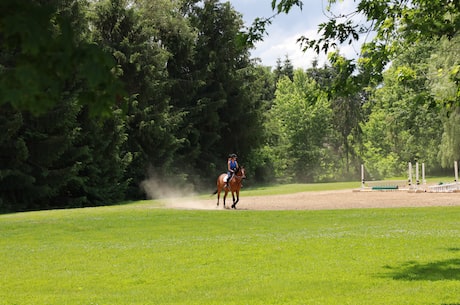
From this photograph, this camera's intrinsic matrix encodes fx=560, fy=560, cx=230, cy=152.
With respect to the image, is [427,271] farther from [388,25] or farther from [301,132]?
[301,132]

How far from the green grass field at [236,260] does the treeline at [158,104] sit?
3.27 metres

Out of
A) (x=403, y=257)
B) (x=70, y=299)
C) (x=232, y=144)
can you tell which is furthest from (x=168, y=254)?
(x=232, y=144)

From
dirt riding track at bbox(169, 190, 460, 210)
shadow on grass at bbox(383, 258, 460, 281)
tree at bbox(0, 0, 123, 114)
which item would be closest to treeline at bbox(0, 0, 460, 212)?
tree at bbox(0, 0, 123, 114)

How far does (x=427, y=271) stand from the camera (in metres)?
10.1

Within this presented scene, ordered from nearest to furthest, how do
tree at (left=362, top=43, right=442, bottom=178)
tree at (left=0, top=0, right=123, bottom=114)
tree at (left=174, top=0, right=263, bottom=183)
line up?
1. tree at (left=0, top=0, right=123, bottom=114)
2. tree at (left=174, top=0, right=263, bottom=183)
3. tree at (left=362, top=43, right=442, bottom=178)

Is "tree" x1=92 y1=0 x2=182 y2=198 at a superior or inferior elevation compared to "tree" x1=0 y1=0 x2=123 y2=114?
superior

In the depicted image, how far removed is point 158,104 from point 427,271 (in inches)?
1456

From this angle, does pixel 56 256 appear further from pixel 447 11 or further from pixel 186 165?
pixel 186 165

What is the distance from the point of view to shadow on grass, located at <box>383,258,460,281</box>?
31.4 ft

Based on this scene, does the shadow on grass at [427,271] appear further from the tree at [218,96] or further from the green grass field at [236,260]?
the tree at [218,96]

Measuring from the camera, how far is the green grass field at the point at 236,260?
8820mm

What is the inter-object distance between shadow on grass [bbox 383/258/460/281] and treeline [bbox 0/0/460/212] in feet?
9.86

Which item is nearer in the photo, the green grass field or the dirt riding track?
the green grass field

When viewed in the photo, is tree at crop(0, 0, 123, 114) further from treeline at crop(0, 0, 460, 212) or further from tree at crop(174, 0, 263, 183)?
tree at crop(174, 0, 263, 183)
